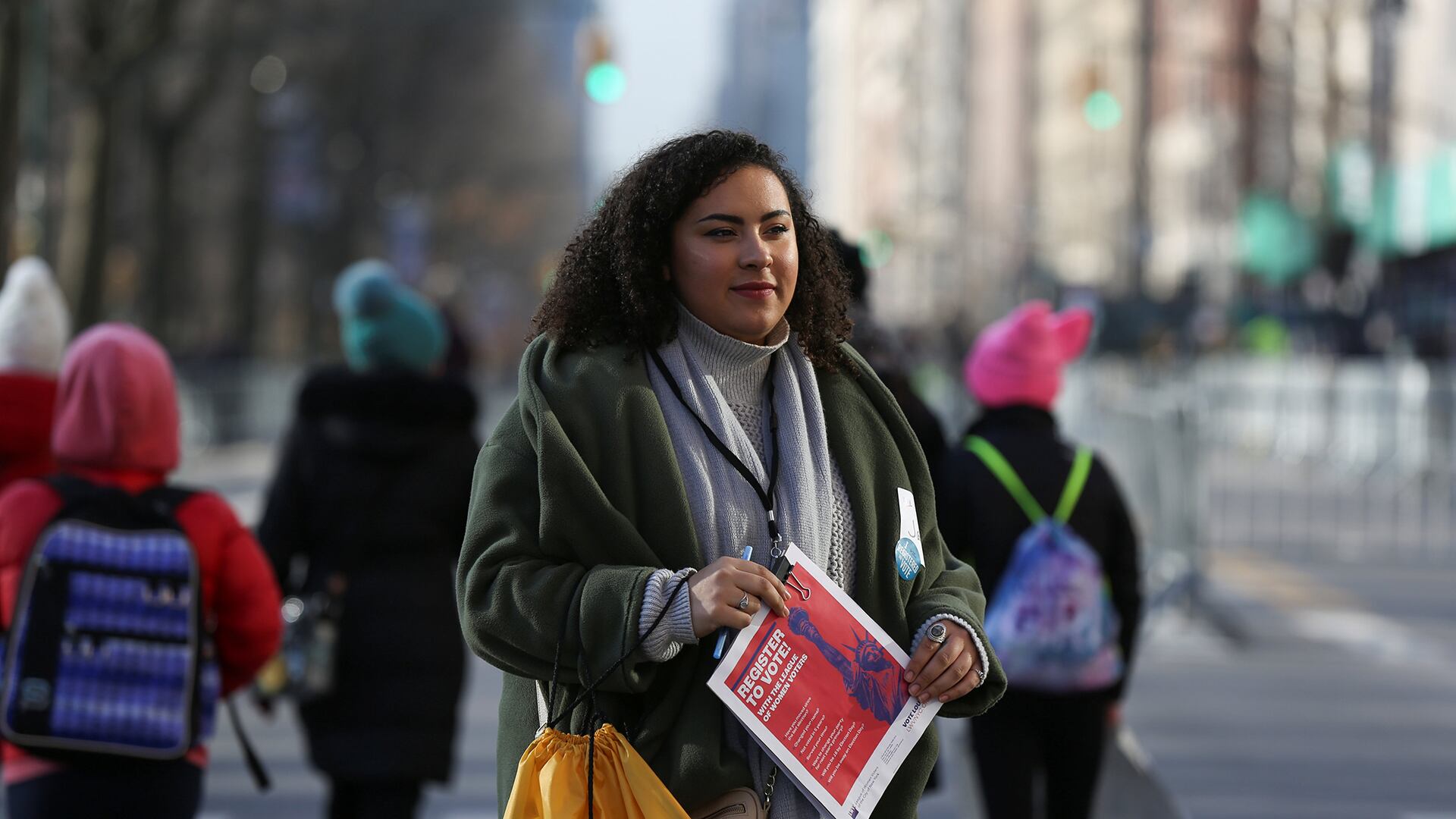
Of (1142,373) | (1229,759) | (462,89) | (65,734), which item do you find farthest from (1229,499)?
(462,89)

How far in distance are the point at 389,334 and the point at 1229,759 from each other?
4.47 metres

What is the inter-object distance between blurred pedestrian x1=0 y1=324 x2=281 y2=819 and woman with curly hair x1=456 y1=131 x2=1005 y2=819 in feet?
4.87

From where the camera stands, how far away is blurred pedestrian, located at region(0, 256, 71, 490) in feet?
18.1

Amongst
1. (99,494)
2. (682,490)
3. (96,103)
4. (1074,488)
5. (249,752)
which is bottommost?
(249,752)

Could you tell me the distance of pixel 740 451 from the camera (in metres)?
3.18

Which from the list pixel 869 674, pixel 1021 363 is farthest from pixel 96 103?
pixel 869 674

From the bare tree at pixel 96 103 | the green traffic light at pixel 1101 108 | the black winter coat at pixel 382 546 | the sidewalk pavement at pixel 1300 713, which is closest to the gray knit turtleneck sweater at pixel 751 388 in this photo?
the black winter coat at pixel 382 546

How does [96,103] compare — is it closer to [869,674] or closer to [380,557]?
A: [380,557]

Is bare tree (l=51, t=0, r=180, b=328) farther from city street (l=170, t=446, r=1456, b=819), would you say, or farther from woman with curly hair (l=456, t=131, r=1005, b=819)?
woman with curly hair (l=456, t=131, r=1005, b=819)

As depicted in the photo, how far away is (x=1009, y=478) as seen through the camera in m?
5.47

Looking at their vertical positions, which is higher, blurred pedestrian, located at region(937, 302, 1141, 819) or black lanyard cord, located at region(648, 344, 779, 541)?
black lanyard cord, located at region(648, 344, 779, 541)

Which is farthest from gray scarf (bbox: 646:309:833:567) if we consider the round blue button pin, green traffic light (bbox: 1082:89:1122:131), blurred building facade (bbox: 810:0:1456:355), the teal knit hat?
green traffic light (bbox: 1082:89:1122:131)

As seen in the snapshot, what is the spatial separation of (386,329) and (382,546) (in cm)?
71

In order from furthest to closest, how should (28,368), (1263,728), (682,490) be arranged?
(1263,728), (28,368), (682,490)
